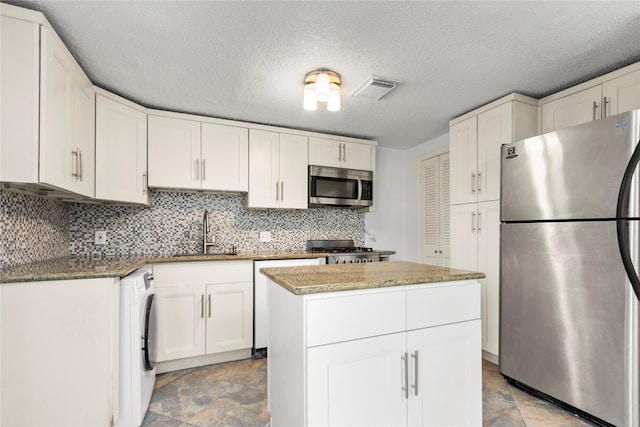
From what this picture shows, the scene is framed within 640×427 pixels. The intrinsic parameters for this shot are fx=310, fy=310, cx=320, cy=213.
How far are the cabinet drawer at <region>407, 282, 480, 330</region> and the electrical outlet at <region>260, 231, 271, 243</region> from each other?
90.2 inches

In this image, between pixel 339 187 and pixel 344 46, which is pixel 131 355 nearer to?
pixel 344 46

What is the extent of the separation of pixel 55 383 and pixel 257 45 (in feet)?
7.00

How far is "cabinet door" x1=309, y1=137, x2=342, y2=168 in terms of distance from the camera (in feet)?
11.3

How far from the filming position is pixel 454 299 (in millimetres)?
1587

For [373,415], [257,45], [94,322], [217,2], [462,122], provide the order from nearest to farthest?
[373,415]
[217,2]
[94,322]
[257,45]
[462,122]

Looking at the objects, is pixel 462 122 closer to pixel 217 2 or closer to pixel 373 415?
pixel 217 2

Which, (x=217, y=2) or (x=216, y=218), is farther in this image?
(x=216, y=218)

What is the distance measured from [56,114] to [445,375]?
8.12ft

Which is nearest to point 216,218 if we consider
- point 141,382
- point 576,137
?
point 141,382

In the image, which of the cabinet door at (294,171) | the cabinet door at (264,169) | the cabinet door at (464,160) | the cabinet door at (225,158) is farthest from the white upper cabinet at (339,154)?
the cabinet door at (464,160)

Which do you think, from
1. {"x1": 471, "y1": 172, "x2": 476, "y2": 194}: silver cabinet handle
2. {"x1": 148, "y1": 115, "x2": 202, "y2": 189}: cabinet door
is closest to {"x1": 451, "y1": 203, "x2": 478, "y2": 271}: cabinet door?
{"x1": 471, "y1": 172, "x2": 476, "y2": 194}: silver cabinet handle

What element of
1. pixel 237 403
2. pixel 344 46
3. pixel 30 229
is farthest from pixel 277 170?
pixel 237 403

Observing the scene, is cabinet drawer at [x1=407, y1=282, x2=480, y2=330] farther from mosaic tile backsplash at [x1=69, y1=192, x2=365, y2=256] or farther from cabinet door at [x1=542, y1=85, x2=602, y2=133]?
mosaic tile backsplash at [x1=69, y1=192, x2=365, y2=256]

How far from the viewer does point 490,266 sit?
2617mm
